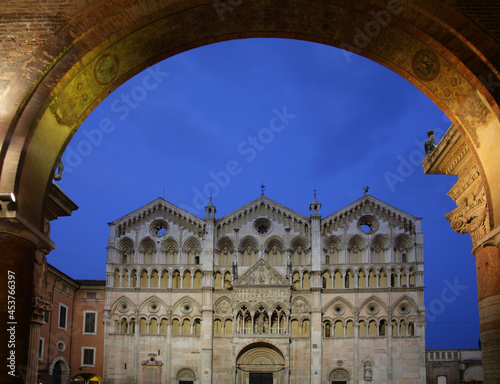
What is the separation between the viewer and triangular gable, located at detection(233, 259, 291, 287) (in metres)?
46.4

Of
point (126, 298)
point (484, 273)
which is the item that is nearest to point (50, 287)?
point (126, 298)

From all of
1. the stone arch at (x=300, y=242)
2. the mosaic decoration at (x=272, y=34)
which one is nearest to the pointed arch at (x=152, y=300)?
the stone arch at (x=300, y=242)

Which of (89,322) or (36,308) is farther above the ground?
(36,308)

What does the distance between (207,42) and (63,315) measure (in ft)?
114

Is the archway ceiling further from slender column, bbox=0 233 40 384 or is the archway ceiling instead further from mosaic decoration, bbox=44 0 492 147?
slender column, bbox=0 233 40 384

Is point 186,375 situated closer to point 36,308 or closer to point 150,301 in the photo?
point 150,301

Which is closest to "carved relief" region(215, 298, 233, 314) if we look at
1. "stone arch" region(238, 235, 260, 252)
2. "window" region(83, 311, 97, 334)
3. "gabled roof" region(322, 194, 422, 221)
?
"stone arch" region(238, 235, 260, 252)

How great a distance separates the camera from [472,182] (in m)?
14.4

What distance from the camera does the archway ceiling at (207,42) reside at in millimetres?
12570

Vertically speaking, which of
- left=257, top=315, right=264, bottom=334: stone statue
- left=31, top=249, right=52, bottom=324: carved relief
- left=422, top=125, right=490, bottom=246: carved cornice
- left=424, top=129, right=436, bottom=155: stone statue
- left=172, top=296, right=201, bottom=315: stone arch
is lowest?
left=257, top=315, right=264, bottom=334: stone statue

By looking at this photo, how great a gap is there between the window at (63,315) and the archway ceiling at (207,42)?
3335cm

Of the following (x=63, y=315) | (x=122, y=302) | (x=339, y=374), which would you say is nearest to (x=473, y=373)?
(x=339, y=374)

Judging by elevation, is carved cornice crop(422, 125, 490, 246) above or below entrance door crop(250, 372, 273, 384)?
above

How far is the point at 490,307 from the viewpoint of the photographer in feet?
43.5
